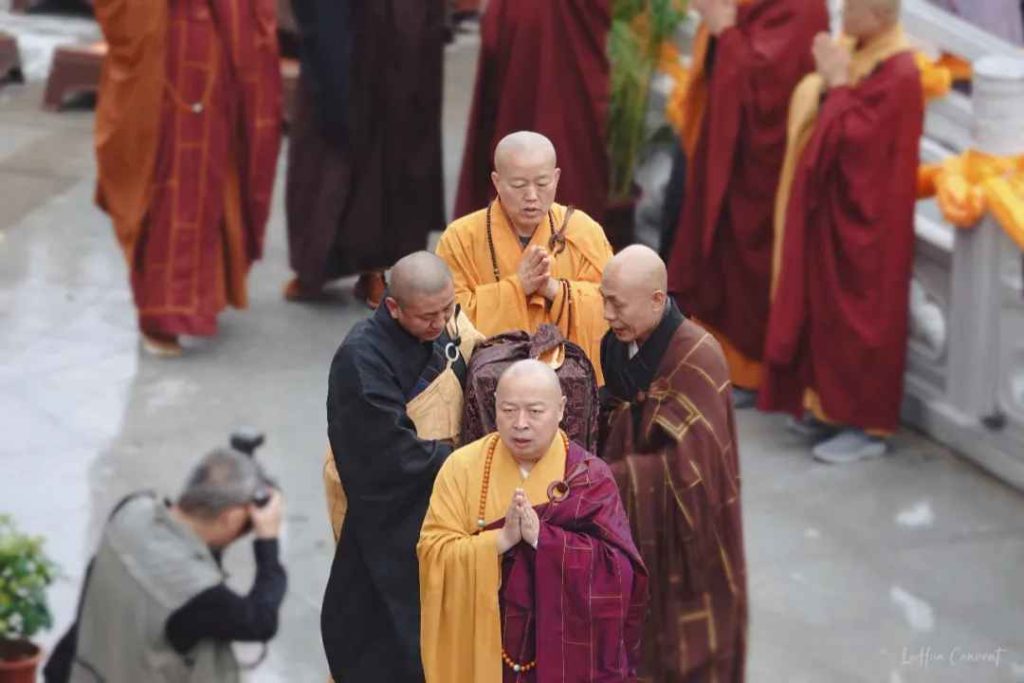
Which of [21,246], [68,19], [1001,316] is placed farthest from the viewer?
[68,19]

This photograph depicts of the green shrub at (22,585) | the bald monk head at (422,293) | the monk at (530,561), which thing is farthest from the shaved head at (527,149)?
the green shrub at (22,585)

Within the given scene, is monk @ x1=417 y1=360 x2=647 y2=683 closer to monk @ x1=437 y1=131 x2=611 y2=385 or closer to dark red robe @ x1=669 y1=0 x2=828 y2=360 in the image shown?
monk @ x1=437 y1=131 x2=611 y2=385

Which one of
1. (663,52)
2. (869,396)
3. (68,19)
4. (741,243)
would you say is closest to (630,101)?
(663,52)

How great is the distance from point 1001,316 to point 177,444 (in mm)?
3124

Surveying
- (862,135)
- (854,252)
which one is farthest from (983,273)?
(862,135)

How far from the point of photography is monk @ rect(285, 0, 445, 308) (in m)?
9.26

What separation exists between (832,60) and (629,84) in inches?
65.5

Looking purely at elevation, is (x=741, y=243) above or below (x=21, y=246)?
above

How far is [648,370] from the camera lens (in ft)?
17.7

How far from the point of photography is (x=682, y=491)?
17.7 feet

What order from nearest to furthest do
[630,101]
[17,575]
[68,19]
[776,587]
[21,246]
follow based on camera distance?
[17,575]
[776,587]
[630,101]
[21,246]
[68,19]

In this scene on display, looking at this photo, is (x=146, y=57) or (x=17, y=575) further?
(x=146, y=57)

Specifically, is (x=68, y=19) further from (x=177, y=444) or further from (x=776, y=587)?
(x=776, y=587)

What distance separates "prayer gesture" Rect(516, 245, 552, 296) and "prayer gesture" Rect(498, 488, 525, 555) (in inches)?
35.1
